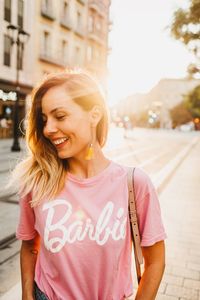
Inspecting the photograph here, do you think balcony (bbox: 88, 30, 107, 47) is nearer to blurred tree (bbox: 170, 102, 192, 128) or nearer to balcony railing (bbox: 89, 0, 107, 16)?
balcony railing (bbox: 89, 0, 107, 16)

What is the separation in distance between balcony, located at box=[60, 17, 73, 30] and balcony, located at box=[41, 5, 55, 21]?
4.96 feet

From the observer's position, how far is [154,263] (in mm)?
1540

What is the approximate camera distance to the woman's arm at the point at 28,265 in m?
1.60

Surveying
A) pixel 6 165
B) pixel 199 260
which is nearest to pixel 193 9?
pixel 6 165

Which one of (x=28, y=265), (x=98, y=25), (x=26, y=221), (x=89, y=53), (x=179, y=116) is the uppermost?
(x=98, y=25)

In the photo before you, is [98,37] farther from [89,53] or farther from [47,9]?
[47,9]

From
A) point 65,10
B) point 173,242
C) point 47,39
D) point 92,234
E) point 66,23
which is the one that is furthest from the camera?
point 65,10

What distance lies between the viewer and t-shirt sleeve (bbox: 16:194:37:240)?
5.30 feet

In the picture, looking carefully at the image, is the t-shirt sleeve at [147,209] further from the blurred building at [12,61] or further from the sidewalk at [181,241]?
the blurred building at [12,61]

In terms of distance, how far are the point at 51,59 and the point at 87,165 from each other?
1062 inches

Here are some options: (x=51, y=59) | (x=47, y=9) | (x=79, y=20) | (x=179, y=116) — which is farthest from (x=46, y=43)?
(x=179, y=116)

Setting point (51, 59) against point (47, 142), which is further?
point (51, 59)

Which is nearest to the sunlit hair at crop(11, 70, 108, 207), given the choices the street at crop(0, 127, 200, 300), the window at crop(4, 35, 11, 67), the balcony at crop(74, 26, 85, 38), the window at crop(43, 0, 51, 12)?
the street at crop(0, 127, 200, 300)

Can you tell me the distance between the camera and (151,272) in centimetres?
152
